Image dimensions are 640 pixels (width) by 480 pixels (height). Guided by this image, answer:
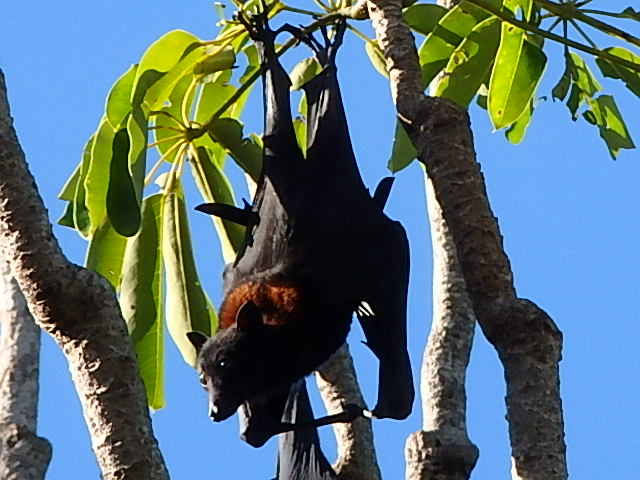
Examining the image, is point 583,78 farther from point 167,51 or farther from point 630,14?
point 167,51

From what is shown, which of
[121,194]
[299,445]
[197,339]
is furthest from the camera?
[299,445]

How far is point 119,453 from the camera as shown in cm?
294

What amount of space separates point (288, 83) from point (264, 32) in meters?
0.28

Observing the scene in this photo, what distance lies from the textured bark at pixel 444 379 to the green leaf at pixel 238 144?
679 mm

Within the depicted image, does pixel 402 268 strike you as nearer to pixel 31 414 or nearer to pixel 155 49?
pixel 155 49

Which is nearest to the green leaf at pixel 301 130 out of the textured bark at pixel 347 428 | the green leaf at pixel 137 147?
the textured bark at pixel 347 428

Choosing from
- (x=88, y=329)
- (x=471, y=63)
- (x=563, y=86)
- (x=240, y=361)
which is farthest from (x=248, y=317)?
(x=88, y=329)

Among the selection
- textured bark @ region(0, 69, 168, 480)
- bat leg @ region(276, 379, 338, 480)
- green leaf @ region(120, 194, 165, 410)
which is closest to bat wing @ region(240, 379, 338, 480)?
bat leg @ region(276, 379, 338, 480)

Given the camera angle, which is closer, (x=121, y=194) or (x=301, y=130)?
(x=121, y=194)

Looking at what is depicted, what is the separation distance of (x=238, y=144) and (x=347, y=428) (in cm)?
111

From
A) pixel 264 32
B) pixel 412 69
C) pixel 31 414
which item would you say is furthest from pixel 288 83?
pixel 31 414

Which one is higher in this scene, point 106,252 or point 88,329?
point 106,252

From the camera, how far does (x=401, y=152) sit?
486 centimetres

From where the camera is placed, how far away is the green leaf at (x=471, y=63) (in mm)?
4594
